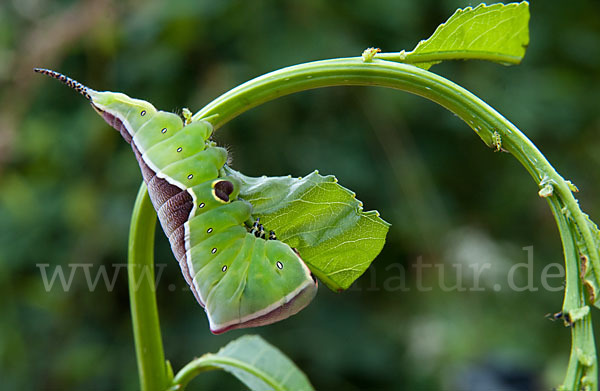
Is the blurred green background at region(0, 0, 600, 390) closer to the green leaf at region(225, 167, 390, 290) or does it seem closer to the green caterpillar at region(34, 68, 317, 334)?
the green caterpillar at region(34, 68, 317, 334)

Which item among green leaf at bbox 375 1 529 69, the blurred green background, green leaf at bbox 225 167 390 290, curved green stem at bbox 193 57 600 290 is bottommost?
green leaf at bbox 225 167 390 290

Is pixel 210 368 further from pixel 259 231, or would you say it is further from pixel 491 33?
pixel 491 33

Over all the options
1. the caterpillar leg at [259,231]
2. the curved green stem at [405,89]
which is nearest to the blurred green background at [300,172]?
the caterpillar leg at [259,231]

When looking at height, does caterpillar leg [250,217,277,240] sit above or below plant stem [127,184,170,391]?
above

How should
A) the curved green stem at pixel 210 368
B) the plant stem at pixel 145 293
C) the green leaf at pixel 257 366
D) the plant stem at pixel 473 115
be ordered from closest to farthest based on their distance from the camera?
the plant stem at pixel 473 115 < the plant stem at pixel 145 293 < the curved green stem at pixel 210 368 < the green leaf at pixel 257 366

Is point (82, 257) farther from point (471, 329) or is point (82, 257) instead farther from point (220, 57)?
point (471, 329)

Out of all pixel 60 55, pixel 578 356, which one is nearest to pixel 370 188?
pixel 60 55

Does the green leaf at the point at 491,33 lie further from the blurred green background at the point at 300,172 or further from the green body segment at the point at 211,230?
the blurred green background at the point at 300,172

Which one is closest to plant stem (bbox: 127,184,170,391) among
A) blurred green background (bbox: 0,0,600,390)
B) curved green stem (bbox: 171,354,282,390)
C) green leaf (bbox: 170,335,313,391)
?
curved green stem (bbox: 171,354,282,390)

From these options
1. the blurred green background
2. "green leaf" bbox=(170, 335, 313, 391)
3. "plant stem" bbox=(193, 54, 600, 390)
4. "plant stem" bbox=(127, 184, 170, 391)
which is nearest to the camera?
"plant stem" bbox=(193, 54, 600, 390)
